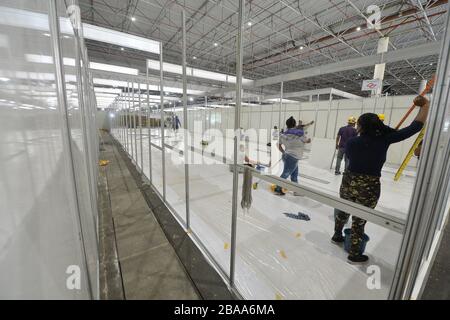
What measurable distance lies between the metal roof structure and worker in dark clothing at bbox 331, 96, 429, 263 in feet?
12.1

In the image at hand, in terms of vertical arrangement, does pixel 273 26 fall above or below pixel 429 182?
above

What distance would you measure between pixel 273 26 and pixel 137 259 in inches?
278

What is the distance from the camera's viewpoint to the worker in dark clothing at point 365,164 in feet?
5.26

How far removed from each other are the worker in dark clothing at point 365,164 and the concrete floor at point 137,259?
60.8 inches

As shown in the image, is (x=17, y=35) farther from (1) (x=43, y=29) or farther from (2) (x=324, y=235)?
(2) (x=324, y=235)

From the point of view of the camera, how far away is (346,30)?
18.5 ft

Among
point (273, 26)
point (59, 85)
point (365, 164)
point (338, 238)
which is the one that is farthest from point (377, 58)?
point (273, 26)

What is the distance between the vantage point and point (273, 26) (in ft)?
19.9

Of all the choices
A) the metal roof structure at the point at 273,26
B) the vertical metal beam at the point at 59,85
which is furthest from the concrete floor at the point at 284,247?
the metal roof structure at the point at 273,26

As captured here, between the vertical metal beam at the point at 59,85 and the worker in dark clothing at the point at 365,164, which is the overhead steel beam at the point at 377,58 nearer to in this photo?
the worker in dark clothing at the point at 365,164

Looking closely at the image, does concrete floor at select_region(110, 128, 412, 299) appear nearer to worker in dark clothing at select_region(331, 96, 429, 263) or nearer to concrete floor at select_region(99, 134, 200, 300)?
worker in dark clothing at select_region(331, 96, 429, 263)

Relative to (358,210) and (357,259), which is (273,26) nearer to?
(357,259)

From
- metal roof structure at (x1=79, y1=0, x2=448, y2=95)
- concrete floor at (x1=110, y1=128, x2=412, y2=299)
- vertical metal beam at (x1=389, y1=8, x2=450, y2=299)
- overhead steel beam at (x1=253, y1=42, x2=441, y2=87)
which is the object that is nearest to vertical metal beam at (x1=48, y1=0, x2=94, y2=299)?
vertical metal beam at (x1=389, y1=8, x2=450, y2=299)

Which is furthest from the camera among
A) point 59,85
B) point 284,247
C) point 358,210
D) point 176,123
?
point 176,123
